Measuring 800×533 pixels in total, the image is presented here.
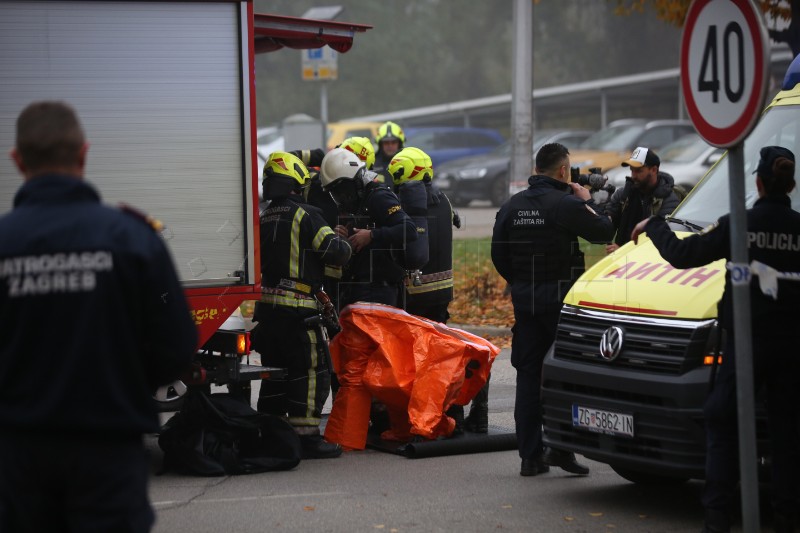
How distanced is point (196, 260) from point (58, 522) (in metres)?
3.97

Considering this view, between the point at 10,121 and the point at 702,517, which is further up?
the point at 10,121

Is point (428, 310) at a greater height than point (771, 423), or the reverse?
point (428, 310)

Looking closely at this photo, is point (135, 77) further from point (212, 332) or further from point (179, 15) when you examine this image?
point (212, 332)

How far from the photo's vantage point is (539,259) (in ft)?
24.3

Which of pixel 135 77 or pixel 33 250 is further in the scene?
pixel 135 77

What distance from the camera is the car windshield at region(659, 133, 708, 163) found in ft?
80.7

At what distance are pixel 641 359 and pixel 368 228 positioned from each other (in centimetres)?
296

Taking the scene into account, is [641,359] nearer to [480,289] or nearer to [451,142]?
Answer: [480,289]

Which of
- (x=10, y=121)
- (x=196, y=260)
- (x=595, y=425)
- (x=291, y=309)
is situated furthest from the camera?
(x=291, y=309)

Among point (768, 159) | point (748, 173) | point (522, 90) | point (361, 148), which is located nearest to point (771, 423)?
point (768, 159)

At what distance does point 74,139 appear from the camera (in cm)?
359

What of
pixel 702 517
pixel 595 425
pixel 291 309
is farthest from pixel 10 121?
pixel 702 517

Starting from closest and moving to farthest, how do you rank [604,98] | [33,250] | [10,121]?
[33,250] < [10,121] < [604,98]

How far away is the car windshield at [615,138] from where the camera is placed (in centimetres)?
2799
